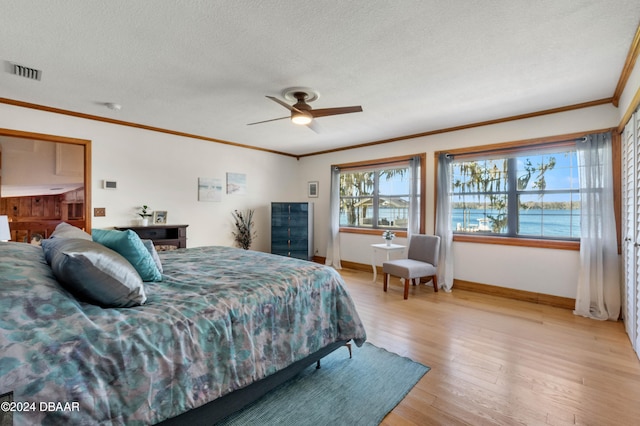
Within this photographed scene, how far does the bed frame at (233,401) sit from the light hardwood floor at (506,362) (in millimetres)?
647

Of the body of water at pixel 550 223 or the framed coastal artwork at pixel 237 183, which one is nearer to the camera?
the body of water at pixel 550 223

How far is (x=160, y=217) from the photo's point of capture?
4.70m

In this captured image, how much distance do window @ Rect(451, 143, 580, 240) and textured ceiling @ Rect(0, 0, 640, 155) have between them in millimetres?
710

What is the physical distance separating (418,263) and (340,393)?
2.70 meters

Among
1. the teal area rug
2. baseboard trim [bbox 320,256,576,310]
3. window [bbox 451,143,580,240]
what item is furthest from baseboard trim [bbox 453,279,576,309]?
the teal area rug

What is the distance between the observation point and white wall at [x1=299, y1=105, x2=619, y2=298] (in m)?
3.61

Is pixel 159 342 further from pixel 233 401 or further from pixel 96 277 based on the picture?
pixel 233 401

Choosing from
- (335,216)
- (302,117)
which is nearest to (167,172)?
(302,117)

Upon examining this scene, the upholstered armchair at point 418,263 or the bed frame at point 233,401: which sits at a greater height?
the upholstered armchair at point 418,263

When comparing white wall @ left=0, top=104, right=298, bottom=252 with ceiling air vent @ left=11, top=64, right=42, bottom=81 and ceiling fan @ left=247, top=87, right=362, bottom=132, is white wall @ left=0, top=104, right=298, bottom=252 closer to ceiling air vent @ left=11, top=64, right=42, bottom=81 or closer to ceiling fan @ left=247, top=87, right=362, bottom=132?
ceiling air vent @ left=11, top=64, right=42, bottom=81

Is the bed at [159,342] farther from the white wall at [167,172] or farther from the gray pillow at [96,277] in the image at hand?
the white wall at [167,172]

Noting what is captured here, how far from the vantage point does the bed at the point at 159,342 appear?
3.31ft

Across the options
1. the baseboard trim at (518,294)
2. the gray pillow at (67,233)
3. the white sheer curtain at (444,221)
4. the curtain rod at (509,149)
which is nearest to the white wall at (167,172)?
the gray pillow at (67,233)

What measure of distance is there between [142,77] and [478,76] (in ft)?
10.6
